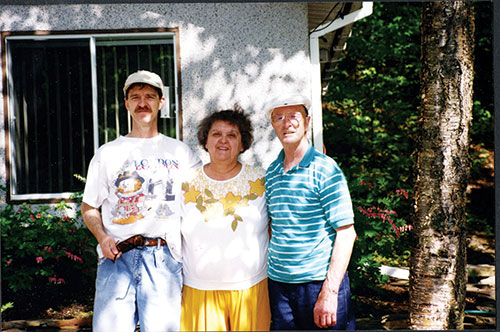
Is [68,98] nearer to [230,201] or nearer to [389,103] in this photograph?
[230,201]

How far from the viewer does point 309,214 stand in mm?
2209

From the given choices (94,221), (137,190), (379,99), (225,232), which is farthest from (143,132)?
(379,99)

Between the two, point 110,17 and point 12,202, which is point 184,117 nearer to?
point 110,17

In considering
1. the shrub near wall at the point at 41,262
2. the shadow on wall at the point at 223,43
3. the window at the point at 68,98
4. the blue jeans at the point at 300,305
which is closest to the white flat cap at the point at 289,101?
the blue jeans at the point at 300,305

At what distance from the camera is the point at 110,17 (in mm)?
4477

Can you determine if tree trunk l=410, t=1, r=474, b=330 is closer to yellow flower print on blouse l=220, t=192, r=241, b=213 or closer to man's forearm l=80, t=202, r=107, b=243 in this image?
yellow flower print on blouse l=220, t=192, r=241, b=213

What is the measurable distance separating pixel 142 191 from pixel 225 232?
0.46m

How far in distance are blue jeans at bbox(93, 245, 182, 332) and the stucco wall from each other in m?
2.23

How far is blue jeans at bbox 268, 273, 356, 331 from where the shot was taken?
2242 mm

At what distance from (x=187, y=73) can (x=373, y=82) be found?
6.62m

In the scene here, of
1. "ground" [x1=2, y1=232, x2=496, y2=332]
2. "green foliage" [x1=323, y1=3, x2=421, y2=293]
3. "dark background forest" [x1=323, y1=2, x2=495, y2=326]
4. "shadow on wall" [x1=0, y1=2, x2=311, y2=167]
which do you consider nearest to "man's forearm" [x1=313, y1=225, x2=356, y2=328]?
"ground" [x1=2, y1=232, x2=496, y2=332]

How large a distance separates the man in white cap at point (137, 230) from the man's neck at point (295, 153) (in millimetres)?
553

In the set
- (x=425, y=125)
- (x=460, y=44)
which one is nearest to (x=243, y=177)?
(x=425, y=125)

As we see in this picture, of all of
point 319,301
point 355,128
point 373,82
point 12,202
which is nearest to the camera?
point 319,301
